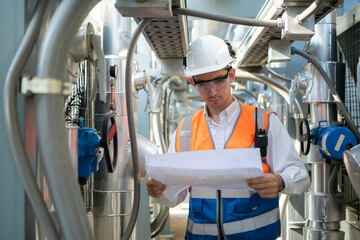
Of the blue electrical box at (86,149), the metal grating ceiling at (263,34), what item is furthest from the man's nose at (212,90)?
the blue electrical box at (86,149)

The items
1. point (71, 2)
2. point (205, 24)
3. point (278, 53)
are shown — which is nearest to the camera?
point (71, 2)

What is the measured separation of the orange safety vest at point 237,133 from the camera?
1.54m

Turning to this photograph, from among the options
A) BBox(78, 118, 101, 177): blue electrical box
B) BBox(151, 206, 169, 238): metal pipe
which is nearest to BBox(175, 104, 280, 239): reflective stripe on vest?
BBox(78, 118, 101, 177): blue electrical box

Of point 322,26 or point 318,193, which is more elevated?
point 322,26

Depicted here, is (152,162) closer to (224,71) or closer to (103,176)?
(224,71)

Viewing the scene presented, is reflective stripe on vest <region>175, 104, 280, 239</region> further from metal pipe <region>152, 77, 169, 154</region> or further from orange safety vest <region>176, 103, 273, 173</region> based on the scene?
metal pipe <region>152, 77, 169, 154</region>

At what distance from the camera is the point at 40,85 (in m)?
0.75

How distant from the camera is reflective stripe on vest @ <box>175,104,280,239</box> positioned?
147 centimetres

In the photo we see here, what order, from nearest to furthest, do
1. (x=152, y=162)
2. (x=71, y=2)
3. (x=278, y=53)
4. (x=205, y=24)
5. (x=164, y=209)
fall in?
1. (x=71, y=2)
2. (x=152, y=162)
3. (x=278, y=53)
4. (x=205, y=24)
5. (x=164, y=209)

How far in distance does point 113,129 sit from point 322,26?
184 cm

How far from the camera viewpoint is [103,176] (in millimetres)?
2031

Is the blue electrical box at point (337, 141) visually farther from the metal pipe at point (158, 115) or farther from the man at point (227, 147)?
the metal pipe at point (158, 115)

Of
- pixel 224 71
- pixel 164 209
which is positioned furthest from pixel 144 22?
pixel 164 209

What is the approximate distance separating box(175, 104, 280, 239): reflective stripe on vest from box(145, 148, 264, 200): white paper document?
1.15 feet
